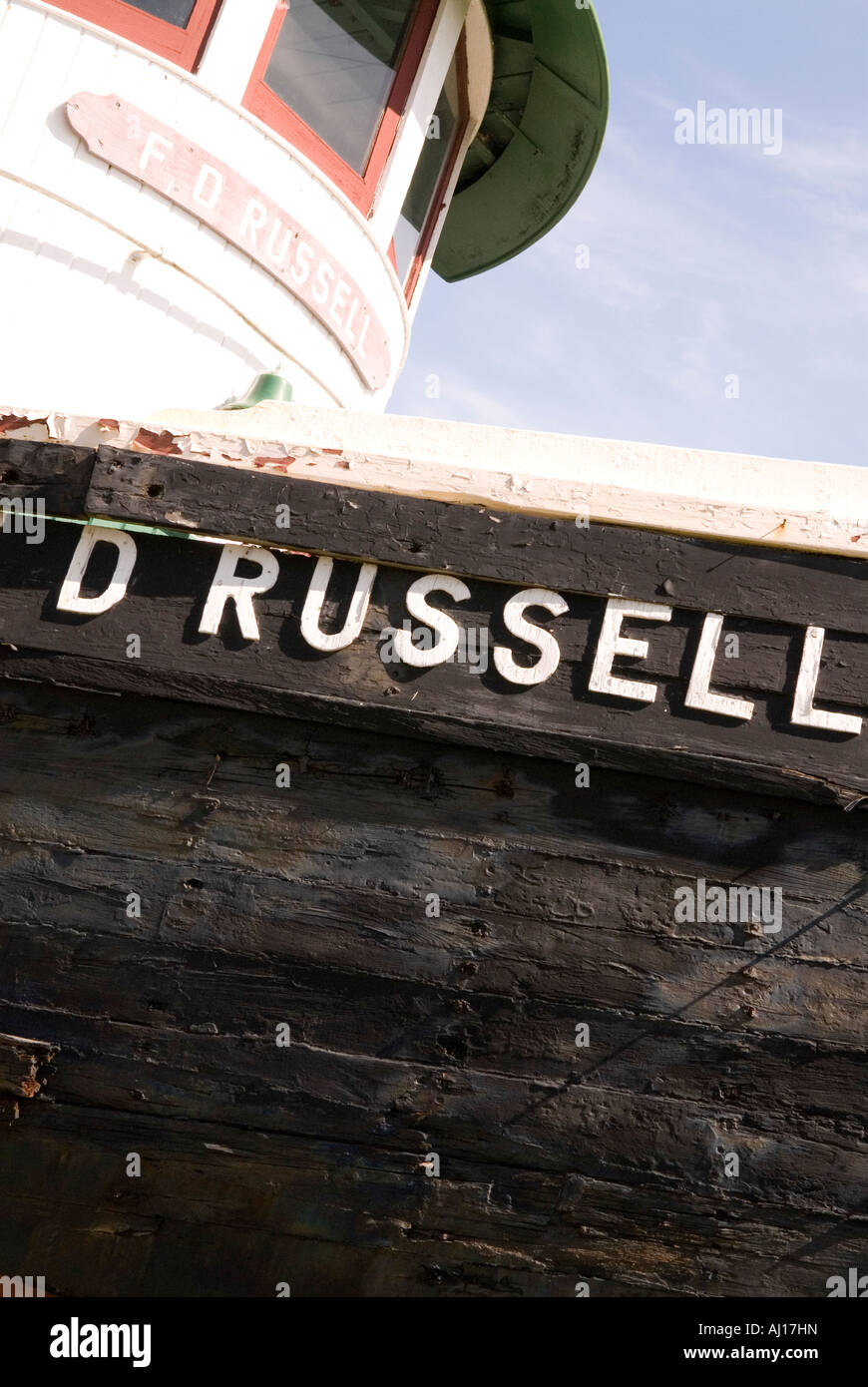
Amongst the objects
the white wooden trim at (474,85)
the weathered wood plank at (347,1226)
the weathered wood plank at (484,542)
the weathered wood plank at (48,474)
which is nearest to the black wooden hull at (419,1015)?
the weathered wood plank at (347,1226)

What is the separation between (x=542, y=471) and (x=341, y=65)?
127 inches

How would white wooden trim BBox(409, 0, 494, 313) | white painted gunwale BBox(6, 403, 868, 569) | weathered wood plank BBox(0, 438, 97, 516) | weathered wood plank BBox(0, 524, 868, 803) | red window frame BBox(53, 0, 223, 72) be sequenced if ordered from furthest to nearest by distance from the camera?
white wooden trim BBox(409, 0, 494, 313), red window frame BBox(53, 0, 223, 72), weathered wood plank BBox(0, 438, 97, 516), white painted gunwale BBox(6, 403, 868, 569), weathered wood plank BBox(0, 524, 868, 803)

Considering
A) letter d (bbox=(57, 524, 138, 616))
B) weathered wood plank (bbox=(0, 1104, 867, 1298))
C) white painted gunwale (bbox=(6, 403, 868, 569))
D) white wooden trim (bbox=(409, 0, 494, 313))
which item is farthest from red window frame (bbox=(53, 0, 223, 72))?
weathered wood plank (bbox=(0, 1104, 867, 1298))

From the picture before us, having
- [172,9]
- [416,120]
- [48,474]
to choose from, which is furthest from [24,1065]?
[416,120]

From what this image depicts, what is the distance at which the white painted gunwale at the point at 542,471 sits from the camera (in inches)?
108

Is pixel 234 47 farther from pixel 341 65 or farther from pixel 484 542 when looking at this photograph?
pixel 484 542

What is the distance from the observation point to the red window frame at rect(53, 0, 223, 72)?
446 centimetres

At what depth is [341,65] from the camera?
512cm

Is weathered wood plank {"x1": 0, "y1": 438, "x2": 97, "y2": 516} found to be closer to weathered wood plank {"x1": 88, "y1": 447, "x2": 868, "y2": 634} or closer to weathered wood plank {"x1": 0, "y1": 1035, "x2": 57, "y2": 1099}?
weathered wood plank {"x1": 88, "y1": 447, "x2": 868, "y2": 634}

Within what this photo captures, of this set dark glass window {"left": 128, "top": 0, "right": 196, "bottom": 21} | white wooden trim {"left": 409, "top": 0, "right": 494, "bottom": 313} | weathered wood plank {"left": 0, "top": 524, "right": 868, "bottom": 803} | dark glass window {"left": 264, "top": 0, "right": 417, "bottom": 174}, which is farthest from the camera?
white wooden trim {"left": 409, "top": 0, "right": 494, "bottom": 313}

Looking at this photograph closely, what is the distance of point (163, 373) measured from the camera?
14.9ft

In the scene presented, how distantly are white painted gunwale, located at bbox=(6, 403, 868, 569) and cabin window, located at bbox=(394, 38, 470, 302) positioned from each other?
3302mm

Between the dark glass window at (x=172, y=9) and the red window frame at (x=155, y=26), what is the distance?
0.01 metres
